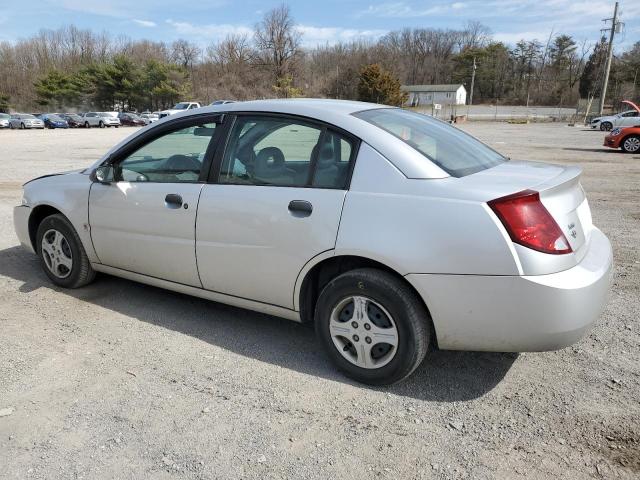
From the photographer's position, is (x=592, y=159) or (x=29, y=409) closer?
(x=29, y=409)

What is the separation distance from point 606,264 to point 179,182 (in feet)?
9.20

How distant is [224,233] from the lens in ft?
11.0

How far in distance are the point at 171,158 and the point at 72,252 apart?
1.37m

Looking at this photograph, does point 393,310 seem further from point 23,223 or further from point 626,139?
point 626,139

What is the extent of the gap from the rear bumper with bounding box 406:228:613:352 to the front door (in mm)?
1741

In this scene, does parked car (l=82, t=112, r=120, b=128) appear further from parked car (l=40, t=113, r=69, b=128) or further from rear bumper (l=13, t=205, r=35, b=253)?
rear bumper (l=13, t=205, r=35, b=253)

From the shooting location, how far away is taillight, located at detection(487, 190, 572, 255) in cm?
252

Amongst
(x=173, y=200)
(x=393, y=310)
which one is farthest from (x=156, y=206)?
(x=393, y=310)

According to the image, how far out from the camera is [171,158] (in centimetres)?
384

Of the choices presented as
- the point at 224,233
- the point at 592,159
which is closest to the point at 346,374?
the point at 224,233

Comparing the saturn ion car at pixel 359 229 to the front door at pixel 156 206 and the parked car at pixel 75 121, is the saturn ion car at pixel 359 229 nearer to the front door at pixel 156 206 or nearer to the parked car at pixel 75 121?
the front door at pixel 156 206

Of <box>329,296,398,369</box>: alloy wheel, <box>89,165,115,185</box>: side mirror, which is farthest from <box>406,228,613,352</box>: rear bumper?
<box>89,165,115,185</box>: side mirror

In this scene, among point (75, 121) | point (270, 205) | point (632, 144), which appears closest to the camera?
point (270, 205)

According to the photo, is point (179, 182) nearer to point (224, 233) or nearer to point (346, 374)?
point (224, 233)
